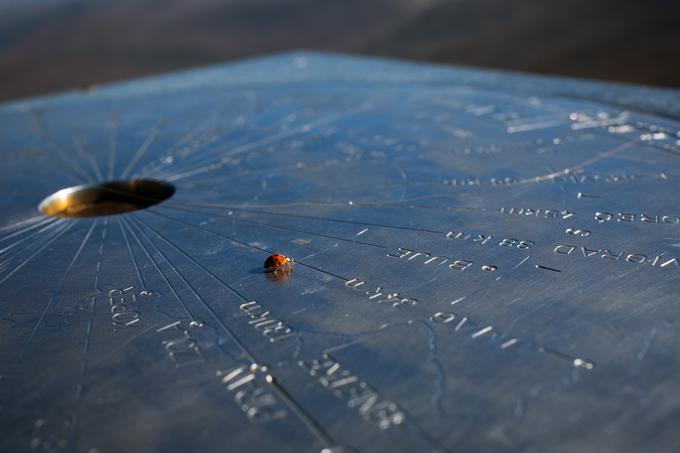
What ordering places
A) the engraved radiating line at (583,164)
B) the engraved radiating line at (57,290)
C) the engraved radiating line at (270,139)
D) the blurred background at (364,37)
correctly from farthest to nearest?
1. the blurred background at (364,37)
2. the engraved radiating line at (270,139)
3. the engraved radiating line at (583,164)
4. the engraved radiating line at (57,290)

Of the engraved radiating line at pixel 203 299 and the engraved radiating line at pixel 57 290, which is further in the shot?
the engraved radiating line at pixel 57 290

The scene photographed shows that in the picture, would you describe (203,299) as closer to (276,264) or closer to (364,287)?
(276,264)

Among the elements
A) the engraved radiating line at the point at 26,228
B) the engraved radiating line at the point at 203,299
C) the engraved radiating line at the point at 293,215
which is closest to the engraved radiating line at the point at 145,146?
the engraved radiating line at the point at 26,228

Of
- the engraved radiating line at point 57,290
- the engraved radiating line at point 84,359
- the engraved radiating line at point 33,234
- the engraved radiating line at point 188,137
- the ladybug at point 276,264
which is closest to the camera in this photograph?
the engraved radiating line at point 84,359

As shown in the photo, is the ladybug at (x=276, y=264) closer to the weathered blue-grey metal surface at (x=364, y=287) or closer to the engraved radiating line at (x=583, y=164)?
the weathered blue-grey metal surface at (x=364, y=287)

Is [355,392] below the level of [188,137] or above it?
below

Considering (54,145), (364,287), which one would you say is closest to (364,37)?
(54,145)

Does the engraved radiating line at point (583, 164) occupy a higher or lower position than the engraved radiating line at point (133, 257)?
lower
